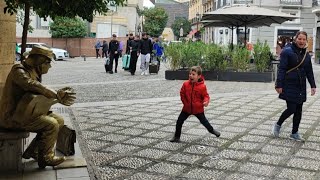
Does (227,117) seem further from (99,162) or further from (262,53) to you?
(262,53)

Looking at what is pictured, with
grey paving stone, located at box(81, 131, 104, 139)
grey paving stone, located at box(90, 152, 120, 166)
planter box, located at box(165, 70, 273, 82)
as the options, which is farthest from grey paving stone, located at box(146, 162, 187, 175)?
planter box, located at box(165, 70, 273, 82)

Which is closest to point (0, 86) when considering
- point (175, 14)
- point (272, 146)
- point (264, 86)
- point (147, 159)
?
point (147, 159)

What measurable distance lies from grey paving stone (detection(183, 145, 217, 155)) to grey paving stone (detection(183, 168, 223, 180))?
721mm

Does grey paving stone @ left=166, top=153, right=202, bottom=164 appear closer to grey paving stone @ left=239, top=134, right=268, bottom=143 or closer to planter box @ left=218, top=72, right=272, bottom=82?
grey paving stone @ left=239, top=134, right=268, bottom=143

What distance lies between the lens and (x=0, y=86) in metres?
5.64

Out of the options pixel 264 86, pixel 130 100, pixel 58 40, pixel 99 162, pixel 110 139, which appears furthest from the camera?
pixel 58 40

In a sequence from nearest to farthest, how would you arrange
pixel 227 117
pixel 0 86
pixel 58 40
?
pixel 0 86 → pixel 227 117 → pixel 58 40

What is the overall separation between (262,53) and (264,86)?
77.1 inches

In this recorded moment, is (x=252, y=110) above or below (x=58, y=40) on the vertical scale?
below

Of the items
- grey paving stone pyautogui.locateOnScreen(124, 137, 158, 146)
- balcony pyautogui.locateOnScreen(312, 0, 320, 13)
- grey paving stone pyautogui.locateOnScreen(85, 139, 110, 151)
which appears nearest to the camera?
grey paving stone pyautogui.locateOnScreen(85, 139, 110, 151)

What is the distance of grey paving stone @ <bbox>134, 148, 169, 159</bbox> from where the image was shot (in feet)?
17.3

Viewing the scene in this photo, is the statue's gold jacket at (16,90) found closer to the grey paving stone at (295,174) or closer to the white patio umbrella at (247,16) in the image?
the grey paving stone at (295,174)

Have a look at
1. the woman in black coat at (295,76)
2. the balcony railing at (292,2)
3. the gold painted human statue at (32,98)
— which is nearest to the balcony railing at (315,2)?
the balcony railing at (292,2)

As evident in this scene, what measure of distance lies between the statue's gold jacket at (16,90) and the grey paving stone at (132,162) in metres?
1.31
